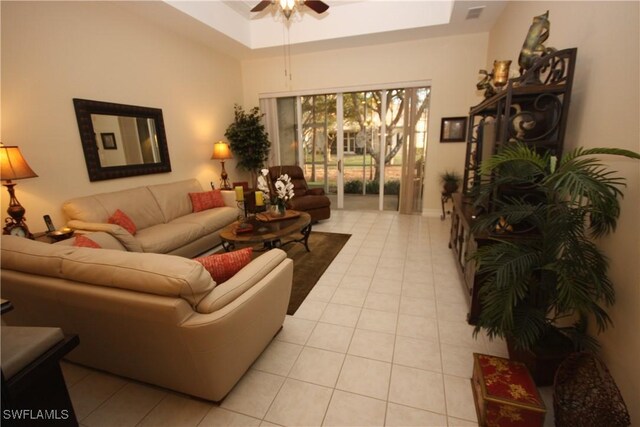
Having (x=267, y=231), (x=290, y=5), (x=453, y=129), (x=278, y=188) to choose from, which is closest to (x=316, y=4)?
(x=290, y=5)

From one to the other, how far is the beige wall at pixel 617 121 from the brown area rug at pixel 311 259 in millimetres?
2041

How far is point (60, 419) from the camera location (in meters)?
1.21

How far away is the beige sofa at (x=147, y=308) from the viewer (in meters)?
1.34

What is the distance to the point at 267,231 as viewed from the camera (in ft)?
10.2

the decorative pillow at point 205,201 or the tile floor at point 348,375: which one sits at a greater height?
the decorative pillow at point 205,201

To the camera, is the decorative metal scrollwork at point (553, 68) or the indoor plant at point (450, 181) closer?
the decorative metal scrollwork at point (553, 68)

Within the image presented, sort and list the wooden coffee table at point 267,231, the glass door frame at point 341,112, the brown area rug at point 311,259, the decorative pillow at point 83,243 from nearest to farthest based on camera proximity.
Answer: the decorative pillow at point 83,243 < the brown area rug at point 311,259 < the wooden coffee table at point 267,231 < the glass door frame at point 341,112

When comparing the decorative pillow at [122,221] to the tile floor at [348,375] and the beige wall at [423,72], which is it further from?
the beige wall at [423,72]

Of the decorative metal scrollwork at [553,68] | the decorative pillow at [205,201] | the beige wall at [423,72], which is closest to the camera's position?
the decorative metal scrollwork at [553,68]

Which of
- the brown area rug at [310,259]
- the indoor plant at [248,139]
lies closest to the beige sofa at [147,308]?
the brown area rug at [310,259]

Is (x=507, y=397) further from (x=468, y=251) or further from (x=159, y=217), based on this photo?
(x=159, y=217)

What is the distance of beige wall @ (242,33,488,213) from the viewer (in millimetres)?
4641

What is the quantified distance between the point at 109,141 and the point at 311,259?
2.88m

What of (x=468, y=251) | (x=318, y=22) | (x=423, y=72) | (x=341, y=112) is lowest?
(x=468, y=251)
